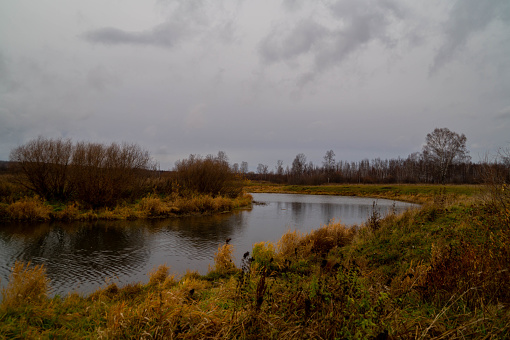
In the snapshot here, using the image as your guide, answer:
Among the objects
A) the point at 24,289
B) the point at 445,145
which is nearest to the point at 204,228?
the point at 24,289

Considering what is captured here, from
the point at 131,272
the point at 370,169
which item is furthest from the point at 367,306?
the point at 370,169

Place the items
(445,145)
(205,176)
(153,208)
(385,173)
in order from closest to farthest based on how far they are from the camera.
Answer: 1. (153,208)
2. (205,176)
3. (445,145)
4. (385,173)

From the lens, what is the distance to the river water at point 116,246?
834 centimetres

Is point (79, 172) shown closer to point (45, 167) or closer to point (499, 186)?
point (45, 167)

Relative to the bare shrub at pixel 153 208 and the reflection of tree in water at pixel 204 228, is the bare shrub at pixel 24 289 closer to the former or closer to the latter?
the reflection of tree in water at pixel 204 228

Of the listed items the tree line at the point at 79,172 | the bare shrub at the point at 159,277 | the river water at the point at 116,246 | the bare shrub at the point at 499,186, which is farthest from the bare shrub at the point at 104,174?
the bare shrub at the point at 499,186

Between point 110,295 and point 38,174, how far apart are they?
59.7 feet

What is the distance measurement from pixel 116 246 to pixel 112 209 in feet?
27.7

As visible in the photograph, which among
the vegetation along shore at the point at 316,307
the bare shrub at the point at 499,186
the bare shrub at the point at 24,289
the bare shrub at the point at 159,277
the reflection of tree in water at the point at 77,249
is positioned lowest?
the reflection of tree in water at the point at 77,249

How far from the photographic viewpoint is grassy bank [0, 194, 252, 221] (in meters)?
15.9

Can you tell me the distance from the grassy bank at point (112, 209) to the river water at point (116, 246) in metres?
1.10

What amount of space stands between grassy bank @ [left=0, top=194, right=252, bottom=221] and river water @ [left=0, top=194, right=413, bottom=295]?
1.10 metres

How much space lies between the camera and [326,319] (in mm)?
2924

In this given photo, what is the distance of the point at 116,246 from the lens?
38.4 ft
